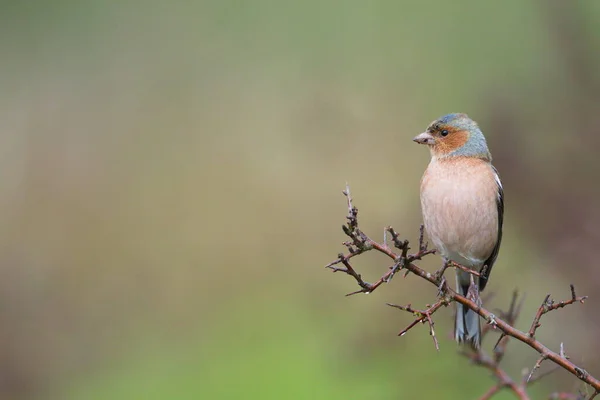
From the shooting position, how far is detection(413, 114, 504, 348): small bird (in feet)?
14.1

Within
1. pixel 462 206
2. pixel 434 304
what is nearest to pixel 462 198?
pixel 462 206

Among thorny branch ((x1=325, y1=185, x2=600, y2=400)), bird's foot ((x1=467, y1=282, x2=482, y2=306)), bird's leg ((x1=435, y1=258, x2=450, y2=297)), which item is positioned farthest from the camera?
bird's foot ((x1=467, y1=282, x2=482, y2=306))

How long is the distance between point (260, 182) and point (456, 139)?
699 cm

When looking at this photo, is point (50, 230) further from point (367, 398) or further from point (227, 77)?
point (367, 398)

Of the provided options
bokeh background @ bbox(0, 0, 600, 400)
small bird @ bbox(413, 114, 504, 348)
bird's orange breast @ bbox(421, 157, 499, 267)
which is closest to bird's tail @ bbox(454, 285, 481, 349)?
small bird @ bbox(413, 114, 504, 348)

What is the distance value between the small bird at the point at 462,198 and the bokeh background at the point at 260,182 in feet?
2.35

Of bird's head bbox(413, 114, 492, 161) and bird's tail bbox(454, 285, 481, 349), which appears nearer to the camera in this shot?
bird's tail bbox(454, 285, 481, 349)

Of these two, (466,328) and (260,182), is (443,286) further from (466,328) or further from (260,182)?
(260,182)

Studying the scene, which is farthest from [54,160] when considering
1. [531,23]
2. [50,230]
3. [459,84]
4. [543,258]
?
[543,258]

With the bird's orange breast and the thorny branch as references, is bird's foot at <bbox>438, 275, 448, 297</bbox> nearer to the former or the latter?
the thorny branch

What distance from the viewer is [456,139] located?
457cm

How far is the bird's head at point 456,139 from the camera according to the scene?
454 cm

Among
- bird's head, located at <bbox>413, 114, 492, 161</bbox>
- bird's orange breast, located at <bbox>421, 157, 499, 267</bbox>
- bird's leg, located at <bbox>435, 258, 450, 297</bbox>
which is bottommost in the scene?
bird's leg, located at <bbox>435, 258, 450, 297</bbox>

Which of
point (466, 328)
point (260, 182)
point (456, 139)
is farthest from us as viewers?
point (260, 182)
